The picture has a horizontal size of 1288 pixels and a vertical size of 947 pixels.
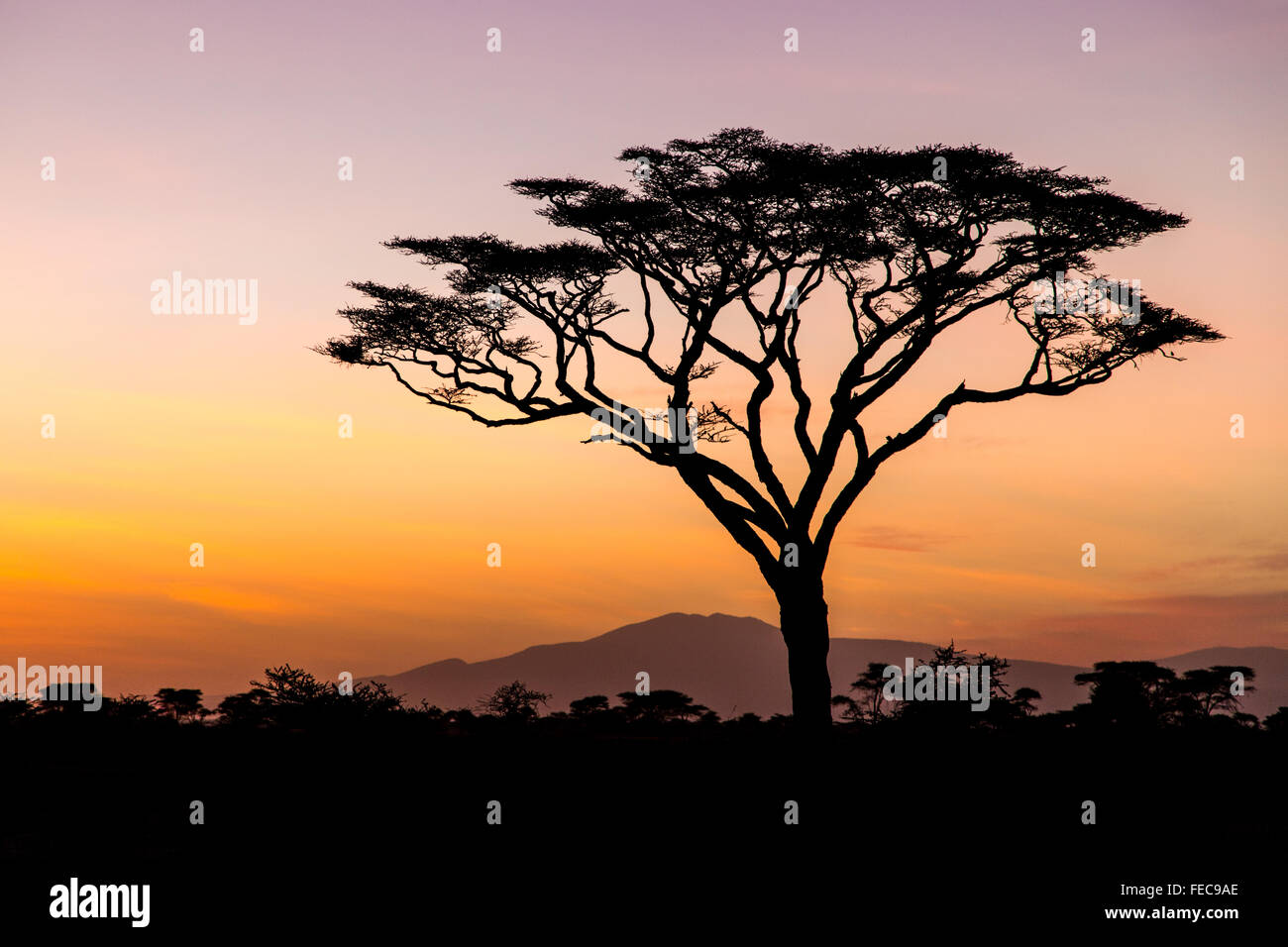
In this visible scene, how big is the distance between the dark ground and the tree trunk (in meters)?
1.02

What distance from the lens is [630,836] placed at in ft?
46.4

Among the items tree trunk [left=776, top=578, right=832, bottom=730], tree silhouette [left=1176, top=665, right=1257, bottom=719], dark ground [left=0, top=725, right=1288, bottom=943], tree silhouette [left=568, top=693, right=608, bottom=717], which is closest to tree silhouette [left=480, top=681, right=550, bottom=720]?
tree silhouette [left=568, top=693, right=608, bottom=717]

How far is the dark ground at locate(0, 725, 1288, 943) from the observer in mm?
10938

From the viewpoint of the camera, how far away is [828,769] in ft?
62.2

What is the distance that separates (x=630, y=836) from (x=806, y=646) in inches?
338

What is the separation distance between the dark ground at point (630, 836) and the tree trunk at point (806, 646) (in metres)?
1.02

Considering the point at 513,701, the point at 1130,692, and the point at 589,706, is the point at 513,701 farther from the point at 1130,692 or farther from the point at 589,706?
the point at 1130,692

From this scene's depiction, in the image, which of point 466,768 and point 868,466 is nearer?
point 466,768

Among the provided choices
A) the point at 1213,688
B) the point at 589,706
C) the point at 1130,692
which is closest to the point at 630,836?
the point at 1130,692

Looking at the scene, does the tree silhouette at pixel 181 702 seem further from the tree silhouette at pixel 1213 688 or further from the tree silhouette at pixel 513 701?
the tree silhouette at pixel 1213 688

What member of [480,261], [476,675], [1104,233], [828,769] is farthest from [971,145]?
[476,675]
